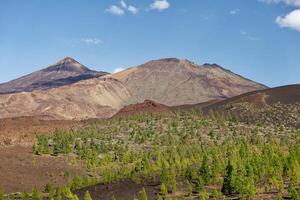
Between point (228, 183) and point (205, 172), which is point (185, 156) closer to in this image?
point (205, 172)

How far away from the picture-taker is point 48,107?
172250mm

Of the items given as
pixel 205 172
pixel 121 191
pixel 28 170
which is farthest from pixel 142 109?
pixel 121 191

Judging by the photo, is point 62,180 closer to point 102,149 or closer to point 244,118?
point 102,149

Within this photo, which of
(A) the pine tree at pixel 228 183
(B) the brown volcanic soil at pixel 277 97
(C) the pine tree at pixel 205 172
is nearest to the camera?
(A) the pine tree at pixel 228 183

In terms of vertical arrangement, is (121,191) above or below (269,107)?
below

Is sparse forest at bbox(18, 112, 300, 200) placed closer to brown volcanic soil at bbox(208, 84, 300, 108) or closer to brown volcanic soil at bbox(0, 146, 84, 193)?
brown volcanic soil at bbox(0, 146, 84, 193)

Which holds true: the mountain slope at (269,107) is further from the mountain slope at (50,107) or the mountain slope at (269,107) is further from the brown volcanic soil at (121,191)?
the mountain slope at (50,107)

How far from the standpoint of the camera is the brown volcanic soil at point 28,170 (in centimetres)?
4717

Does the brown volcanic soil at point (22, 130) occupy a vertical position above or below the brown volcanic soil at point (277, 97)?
below

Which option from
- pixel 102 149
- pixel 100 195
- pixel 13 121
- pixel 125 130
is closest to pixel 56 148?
pixel 102 149

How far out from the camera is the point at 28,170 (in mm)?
53188

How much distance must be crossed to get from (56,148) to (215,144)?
66.5ft

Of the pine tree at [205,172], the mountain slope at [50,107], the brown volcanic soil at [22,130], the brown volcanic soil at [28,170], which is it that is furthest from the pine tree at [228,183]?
the mountain slope at [50,107]

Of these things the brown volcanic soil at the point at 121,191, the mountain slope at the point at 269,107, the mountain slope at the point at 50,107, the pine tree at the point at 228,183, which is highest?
the mountain slope at the point at 50,107
